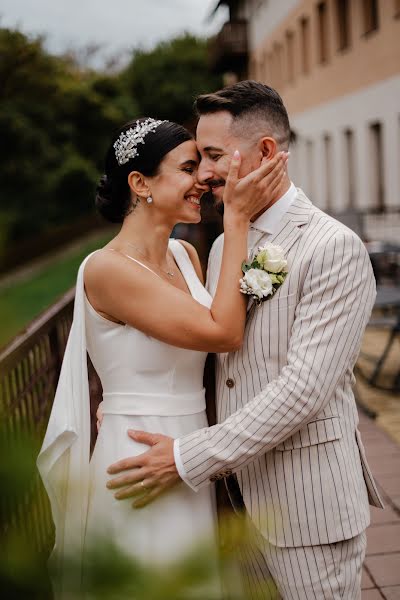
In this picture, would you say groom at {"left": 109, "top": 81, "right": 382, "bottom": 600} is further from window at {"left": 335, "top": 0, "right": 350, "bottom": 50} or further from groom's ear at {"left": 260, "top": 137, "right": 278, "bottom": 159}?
window at {"left": 335, "top": 0, "right": 350, "bottom": 50}

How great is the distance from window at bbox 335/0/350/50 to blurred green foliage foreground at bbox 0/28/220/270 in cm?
741

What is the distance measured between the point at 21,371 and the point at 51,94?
24.3 m

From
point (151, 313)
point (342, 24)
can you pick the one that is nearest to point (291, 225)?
point (151, 313)

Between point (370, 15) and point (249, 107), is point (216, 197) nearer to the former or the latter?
point (249, 107)

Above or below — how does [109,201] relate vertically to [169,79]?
below

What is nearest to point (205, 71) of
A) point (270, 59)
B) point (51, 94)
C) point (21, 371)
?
point (270, 59)

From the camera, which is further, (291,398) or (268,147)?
(268,147)

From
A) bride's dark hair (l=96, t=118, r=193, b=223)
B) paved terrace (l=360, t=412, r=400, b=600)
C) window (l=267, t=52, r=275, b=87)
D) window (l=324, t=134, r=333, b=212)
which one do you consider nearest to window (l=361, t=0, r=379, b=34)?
window (l=324, t=134, r=333, b=212)

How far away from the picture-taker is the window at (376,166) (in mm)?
17109

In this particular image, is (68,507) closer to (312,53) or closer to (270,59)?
(312,53)

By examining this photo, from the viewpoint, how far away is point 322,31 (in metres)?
20.5

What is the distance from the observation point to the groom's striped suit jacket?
1794 millimetres

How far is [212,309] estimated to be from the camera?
1999mm

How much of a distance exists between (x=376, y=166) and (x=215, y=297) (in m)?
16.2
